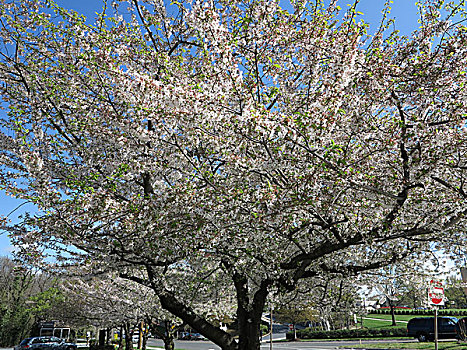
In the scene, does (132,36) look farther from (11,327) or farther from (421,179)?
(11,327)

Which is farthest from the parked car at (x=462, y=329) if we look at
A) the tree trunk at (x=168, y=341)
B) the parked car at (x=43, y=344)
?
the parked car at (x=43, y=344)

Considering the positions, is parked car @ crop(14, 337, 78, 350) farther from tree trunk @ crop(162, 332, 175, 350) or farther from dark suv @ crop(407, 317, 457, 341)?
dark suv @ crop(407, 317, 457, 341)

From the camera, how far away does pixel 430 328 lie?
2297 centimetres

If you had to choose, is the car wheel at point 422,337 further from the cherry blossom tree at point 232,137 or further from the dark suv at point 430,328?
the cherry blossom tree at point 232,137

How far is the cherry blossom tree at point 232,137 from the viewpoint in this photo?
4.11 meters

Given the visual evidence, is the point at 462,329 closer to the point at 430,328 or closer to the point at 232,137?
the point at 430,328

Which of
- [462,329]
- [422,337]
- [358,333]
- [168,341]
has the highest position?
[168,341]

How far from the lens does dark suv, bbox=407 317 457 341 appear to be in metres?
22.6

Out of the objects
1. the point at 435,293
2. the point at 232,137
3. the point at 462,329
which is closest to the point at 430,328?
the point at 462,329

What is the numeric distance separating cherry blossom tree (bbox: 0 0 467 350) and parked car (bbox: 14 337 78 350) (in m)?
23.9

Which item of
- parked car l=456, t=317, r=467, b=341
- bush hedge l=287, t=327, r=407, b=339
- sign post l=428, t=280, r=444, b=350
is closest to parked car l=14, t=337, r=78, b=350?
bush hedge l=287, t=327, r=407, b=339

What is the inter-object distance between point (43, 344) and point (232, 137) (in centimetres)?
2957

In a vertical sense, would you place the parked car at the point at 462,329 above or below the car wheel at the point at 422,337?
above

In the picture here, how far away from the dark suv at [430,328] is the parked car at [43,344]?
84.5 feet
